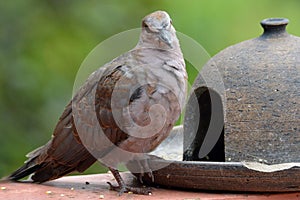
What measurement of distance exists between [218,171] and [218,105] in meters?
0.78

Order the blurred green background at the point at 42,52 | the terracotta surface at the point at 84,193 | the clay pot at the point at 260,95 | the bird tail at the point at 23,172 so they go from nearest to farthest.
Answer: the terracotta surface at the point at 84,193 → the clay pot at the point at 260,95 → the bird tail at the point at 23,172 → the blurred green background at the point at 42,52

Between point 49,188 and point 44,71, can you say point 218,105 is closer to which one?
point 49,188

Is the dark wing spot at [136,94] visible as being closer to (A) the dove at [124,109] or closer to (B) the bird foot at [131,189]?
(A) the dove at [124,109]

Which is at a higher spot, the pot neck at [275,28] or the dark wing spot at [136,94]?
the pot neck at [275,28]

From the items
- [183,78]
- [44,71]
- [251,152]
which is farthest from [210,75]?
[44,71]

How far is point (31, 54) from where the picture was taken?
693cm

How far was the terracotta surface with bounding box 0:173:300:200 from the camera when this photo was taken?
4.66 m

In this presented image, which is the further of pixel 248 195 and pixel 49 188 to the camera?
pixel 49 188

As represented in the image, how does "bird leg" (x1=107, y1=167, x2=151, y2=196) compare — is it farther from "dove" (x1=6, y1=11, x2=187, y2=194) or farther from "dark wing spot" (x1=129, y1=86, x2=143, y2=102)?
"dark wing spot" (x1=129, y1=86, x2=143, y2=102)

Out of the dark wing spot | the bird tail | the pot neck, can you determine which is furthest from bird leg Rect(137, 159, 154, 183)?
the pot neck

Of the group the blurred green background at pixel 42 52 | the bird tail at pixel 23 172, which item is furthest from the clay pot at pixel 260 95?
the blurred green background at pixel 42 52

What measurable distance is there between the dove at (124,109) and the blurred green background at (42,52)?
1.71 meters

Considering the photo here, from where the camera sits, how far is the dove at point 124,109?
4.87 metres

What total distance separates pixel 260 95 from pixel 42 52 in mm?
2536
